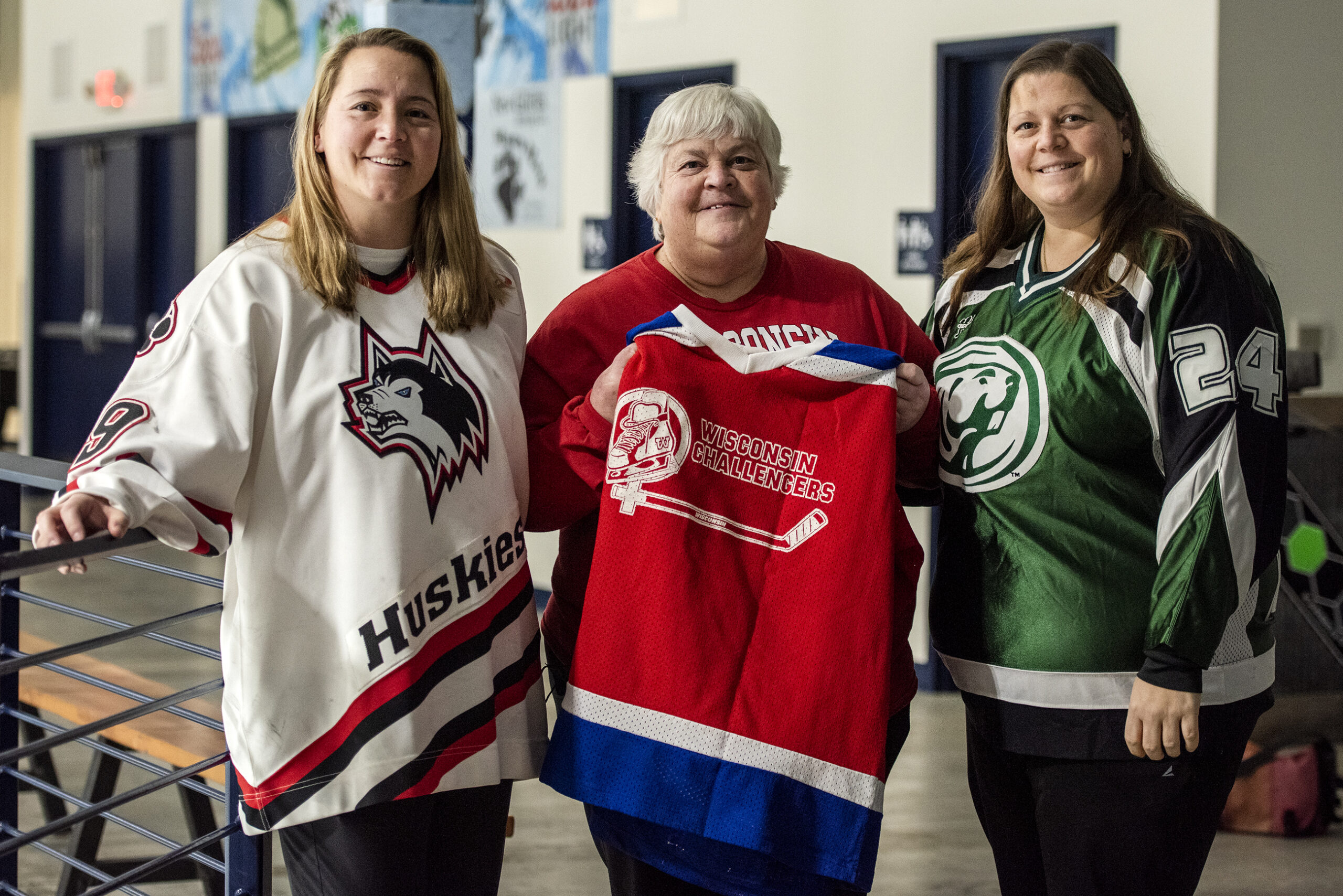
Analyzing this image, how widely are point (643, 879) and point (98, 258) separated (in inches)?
332

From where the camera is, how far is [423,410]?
5.42ft

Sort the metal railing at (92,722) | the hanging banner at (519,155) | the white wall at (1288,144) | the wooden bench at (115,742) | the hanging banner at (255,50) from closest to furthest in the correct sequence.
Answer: the metal railing at (92,722), the wooden bench at (115,742), the white wall at (1288,144), the hanging banner at (519,155), the hanging banner at (255,50)

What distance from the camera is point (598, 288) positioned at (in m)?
1.95

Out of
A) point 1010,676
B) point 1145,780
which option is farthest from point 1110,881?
point 1010,676

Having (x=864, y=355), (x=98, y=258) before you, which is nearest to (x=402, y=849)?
(x=864, y=355)

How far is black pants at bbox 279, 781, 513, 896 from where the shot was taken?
1.64 metres

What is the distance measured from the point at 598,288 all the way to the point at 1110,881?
3.58ft

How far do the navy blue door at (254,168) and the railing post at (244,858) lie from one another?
6141 millimetres

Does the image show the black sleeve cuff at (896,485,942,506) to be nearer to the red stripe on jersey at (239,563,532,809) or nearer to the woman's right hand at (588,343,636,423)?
the woman's right hand at (588,343,636,423)

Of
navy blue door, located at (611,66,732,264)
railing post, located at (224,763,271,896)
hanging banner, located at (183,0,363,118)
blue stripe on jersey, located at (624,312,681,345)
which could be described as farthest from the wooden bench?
hanging banner, located at (183,0,363,118)

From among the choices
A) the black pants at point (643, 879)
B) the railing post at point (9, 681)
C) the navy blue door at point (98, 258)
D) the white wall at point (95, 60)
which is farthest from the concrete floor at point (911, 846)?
the white wall at point (95, 60)

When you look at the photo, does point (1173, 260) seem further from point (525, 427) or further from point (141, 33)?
point (141, 33)

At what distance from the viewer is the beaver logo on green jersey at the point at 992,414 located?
170cm

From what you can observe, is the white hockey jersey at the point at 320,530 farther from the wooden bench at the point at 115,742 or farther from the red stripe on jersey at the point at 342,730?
the wooden bench at the point at 115,742
